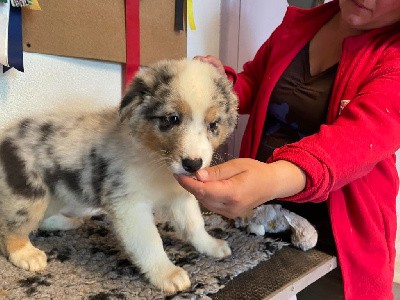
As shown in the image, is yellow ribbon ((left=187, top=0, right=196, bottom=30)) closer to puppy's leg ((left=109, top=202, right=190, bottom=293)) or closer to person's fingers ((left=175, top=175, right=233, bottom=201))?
puppy's leg ((left=109, top=202, right=190, bottom=293))

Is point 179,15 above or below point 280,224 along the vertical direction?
above

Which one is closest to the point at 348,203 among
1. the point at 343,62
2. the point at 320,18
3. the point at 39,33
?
the point at 343,62

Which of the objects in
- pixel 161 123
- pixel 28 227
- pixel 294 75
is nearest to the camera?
pixel 161 123

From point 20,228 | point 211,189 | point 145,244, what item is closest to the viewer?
point 211,189

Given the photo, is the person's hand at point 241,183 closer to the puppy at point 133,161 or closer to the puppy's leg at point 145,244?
the puppy at point 133,161

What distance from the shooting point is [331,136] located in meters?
1.13

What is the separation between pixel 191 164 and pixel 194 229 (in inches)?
16.0

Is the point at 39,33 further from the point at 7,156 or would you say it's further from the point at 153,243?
the point at 153,243

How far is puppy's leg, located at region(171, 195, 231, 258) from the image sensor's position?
137 centimetres

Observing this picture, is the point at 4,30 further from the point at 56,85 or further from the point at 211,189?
the point at 211,189

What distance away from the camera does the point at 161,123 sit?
1.18m

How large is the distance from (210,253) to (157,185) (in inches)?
11.0

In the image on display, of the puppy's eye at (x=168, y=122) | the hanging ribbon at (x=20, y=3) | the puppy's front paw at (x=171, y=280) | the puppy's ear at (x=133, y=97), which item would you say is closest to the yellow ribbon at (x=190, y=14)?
the hanging ribbon at (x=20, y=3)

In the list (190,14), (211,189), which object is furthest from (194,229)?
(190,14)
